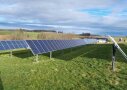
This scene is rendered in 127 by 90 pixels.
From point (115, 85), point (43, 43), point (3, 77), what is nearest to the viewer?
point (115, 85)

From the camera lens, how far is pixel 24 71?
59.6ft

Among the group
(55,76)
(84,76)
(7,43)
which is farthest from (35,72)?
(7,43)

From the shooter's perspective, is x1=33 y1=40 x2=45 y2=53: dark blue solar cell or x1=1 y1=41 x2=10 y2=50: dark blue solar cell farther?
x1=1 y1=41 x2=10 y2=50: dark blue solar cell

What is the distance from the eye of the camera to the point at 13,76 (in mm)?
16250

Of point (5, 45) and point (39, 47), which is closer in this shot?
point (39, 47)

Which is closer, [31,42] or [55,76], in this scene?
[55,76]

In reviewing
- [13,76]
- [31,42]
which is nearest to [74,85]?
[13,76]

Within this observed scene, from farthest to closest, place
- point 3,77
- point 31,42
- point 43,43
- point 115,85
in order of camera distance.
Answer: point 43,43 → point 31,42 → point 3,77 → point 115,85

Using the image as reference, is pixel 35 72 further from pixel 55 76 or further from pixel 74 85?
pixel 74 85

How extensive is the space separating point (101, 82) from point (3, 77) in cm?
619

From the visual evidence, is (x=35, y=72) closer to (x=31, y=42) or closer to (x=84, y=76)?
(x=84, y=76)

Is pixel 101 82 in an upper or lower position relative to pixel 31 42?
lower

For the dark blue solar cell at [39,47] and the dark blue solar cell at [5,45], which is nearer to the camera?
the dark blue solar cell at [39,47]

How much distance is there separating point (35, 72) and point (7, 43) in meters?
15.1
